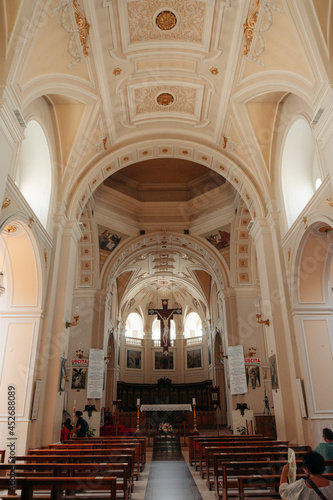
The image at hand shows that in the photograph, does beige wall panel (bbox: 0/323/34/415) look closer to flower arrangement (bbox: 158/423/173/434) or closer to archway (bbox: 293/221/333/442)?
archway (bbox: 293/221/333/442)

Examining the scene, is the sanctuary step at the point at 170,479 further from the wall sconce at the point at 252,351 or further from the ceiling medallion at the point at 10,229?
the ceiling medallion at the point at 10,229

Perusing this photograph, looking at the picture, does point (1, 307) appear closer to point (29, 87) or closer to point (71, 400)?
point (29, 87)

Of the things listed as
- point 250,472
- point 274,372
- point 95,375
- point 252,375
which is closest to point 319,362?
point 274,372

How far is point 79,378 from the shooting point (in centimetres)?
1562

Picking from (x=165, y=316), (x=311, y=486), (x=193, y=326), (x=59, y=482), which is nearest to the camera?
(x=311, y=486)

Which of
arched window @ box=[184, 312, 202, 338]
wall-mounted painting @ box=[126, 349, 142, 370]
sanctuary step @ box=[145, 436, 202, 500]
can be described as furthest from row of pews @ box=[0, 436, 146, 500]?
arched window @ box=[184, 312, 202, 338]

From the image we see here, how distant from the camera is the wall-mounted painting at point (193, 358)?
29.3m

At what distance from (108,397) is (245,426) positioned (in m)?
9.41

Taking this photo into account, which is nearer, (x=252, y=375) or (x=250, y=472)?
(x=250, y=472)

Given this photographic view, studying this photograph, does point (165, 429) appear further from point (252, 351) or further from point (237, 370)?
point (252, 351)

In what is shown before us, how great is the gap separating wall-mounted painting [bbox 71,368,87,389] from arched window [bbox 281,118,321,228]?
10.6 m

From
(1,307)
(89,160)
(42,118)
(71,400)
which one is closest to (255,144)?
(89,160)

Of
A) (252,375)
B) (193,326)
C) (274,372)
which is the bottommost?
(274,372)

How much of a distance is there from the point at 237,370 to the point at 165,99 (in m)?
10.4
